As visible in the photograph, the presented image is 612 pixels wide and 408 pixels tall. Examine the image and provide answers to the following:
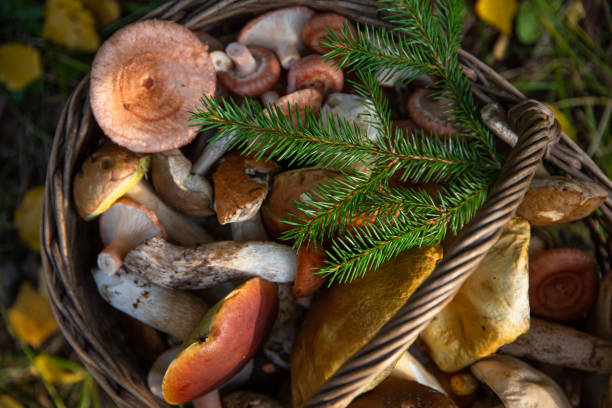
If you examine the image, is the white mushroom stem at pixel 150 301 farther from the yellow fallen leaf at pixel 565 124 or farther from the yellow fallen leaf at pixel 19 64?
the yellow fallen leaf at pixel 565 124

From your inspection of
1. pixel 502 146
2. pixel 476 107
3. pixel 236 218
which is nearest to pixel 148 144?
pixel 236 218

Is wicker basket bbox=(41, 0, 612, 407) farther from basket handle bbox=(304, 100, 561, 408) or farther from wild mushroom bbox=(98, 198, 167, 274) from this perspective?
wild mushroom bbox=(98, 198, 167, 274)

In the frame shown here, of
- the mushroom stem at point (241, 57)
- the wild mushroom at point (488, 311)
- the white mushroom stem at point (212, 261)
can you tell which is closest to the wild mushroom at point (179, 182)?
the white mushroom stem at point (212, 261)

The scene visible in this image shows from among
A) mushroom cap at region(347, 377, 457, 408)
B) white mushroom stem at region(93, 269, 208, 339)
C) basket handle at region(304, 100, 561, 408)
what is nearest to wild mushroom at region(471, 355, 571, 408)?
mushroom cap at region(347, 377, 457, 408)

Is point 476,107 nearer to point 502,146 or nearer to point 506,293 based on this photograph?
point 502,146

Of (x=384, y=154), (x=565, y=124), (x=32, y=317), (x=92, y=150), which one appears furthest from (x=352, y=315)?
(x=32, y=317)

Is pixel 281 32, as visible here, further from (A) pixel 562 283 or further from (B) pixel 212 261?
(A) pixel 562 283
